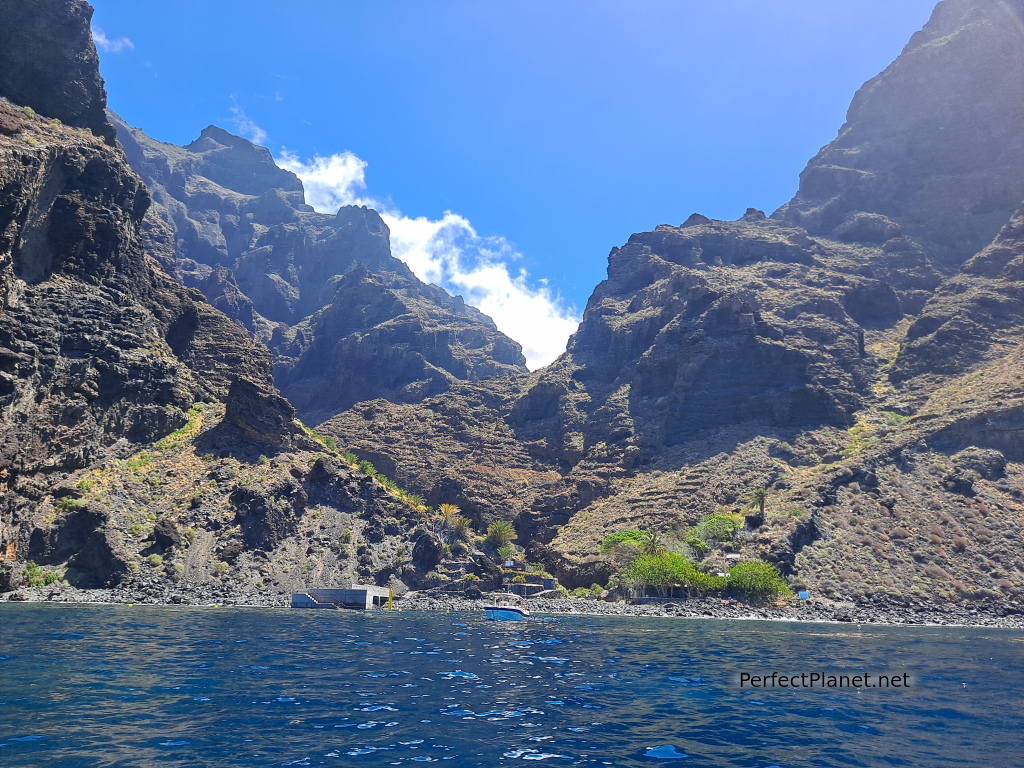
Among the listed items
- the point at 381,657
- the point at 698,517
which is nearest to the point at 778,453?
the point at 698,517

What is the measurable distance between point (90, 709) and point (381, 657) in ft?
60.0

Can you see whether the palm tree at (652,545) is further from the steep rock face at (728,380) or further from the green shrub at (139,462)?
the green shrub at (139,462)

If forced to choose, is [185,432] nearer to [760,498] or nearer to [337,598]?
[337,598]

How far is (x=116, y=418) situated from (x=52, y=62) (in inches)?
2616

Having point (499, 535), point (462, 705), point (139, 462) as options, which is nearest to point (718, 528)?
point (499, 535)

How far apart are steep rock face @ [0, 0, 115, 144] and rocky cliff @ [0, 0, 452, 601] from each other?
0.29m

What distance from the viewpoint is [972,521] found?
112 meters

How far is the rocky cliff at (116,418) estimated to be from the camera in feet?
274

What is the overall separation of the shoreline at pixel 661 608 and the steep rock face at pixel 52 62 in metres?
86.0

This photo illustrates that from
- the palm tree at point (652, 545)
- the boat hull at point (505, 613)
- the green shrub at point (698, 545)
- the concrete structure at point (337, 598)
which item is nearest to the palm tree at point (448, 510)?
the palm tree at point (652, 545)

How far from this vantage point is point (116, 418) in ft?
339

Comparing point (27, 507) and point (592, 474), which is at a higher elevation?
point (592, 474)

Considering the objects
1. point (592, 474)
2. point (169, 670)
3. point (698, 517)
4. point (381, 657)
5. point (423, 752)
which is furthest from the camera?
point (592, 474)

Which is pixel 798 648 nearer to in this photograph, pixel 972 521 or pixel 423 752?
pixel 423 752
